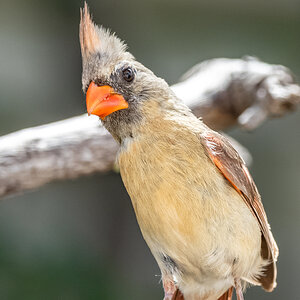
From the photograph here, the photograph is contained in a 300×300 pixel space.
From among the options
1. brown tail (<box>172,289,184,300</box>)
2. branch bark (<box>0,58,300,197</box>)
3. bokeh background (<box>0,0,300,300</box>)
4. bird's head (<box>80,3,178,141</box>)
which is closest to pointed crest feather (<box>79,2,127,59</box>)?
bird's head (<box>80,3,178,141</box>)

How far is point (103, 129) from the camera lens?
2.53m

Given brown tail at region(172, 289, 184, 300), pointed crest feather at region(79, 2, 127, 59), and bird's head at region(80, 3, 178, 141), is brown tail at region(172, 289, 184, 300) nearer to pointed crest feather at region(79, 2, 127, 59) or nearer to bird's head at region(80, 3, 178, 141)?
bird's head at region(80, 3, 178, 141)

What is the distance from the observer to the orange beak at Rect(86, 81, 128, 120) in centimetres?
163

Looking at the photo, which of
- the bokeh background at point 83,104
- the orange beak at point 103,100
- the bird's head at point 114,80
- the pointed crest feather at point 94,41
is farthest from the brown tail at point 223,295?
the bokeh background at point 83,104

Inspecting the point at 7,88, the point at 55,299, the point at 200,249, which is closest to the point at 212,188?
the point at 200,249

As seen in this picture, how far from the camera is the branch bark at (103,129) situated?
7.52 ft

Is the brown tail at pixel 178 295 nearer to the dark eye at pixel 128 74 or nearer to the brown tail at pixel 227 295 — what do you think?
the brown tail at pixel 227 295

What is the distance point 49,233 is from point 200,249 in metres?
2.27

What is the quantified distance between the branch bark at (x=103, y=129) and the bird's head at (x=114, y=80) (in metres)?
0.66

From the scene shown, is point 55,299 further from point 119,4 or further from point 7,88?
point 119,4

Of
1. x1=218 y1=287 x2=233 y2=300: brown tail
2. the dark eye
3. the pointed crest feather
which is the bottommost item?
x1=218 y1=287 x2=233 y2=300: brown tail

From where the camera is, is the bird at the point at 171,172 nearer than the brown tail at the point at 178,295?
Yes

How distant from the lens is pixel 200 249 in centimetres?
170

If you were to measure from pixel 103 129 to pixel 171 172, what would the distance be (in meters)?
0.94
